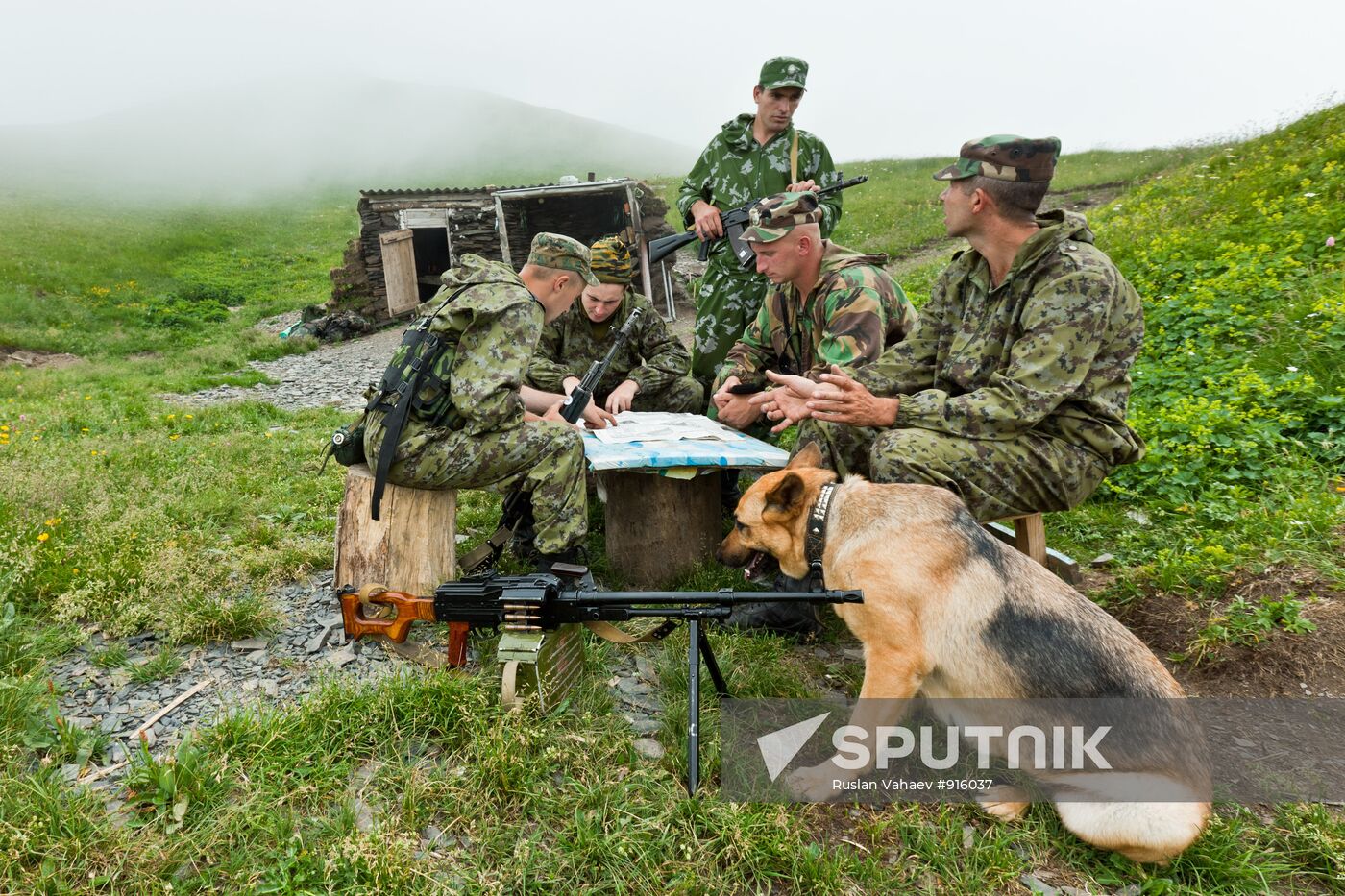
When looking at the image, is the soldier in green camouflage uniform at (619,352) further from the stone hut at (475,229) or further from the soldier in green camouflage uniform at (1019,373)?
the stone hut at (475,229)

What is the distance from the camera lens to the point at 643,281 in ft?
54.2

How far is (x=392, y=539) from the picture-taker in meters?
4.31

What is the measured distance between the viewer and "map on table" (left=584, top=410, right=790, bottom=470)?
4344 mm

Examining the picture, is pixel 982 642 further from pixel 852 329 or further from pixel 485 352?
pixel 485 352

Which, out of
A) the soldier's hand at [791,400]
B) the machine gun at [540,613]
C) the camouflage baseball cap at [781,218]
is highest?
the camouflage baseball cap at [781,218]

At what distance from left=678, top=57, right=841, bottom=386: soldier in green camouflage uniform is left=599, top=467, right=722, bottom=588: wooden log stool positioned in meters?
2.24

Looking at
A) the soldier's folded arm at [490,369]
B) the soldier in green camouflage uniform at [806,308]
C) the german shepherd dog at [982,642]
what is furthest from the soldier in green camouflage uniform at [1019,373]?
the soldier's folded arm at [490,369]

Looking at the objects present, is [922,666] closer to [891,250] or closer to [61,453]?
[61,453]

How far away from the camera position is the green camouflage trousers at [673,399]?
6512 mm

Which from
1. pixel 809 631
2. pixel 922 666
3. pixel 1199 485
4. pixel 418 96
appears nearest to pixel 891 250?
pixel 1199 485

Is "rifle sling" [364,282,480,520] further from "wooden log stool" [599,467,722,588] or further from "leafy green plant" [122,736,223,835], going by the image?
"leafy green plant" [122,736,223,835]

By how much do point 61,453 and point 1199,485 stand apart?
10091mm

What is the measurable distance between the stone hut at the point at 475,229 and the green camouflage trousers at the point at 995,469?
13.1 meters

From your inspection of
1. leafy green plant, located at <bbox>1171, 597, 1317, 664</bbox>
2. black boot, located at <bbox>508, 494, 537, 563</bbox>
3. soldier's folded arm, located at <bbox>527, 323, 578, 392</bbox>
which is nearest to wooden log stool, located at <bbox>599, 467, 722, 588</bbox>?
black boot, located at <bbox>508, 494, 537, 563</bbox>
